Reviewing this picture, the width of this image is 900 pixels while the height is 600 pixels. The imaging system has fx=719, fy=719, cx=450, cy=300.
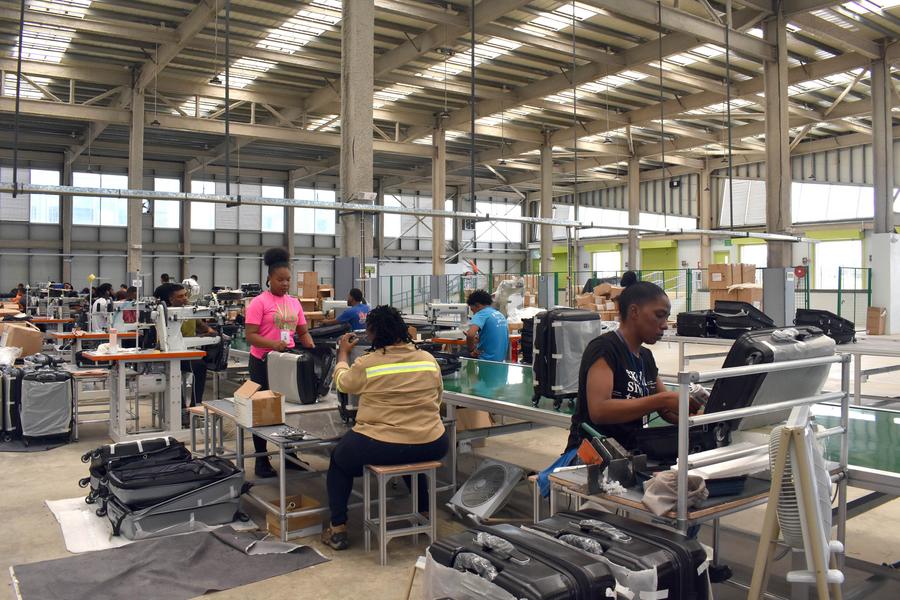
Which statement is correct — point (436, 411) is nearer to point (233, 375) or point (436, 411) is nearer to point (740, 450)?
point (740, 450)

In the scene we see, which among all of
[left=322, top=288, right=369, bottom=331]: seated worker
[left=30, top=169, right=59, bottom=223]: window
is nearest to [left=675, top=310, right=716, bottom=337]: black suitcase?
[left=322, top=288, right=369, bottom=331]: seated worker

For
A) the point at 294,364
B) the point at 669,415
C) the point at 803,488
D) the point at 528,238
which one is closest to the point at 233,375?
the point at 294,364

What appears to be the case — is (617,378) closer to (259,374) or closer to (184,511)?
(184,511)

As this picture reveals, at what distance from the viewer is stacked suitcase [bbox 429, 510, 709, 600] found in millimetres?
1732

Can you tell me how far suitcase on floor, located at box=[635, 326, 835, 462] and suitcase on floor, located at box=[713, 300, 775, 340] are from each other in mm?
3236

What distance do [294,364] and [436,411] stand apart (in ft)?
3.40

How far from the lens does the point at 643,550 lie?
188 centimetres

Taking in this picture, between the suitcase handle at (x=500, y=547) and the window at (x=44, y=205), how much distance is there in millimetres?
19554

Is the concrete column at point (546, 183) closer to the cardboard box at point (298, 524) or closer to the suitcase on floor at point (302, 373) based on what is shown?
the suitcase on floor at point (302, 373)

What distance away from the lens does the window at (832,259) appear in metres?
18.7

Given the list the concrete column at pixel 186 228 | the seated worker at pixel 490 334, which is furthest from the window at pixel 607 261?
the seated worker at pixel 490 334

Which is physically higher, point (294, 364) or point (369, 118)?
point (369, 118)

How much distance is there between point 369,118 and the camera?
294 inches

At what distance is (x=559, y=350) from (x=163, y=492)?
2.17 m
